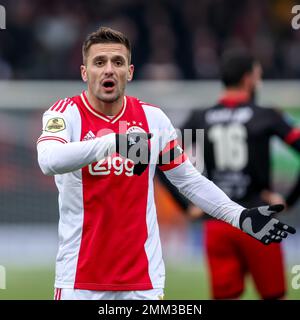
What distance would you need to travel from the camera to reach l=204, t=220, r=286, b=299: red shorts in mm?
8734

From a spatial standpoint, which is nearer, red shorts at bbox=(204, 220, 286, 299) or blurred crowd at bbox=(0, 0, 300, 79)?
red shorts at bbox=(204, 220, 286, 299)

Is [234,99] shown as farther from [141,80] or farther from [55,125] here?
[141,80]

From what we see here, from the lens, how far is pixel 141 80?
56.9 ft

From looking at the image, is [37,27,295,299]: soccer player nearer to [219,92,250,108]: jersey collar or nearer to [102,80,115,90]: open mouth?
[102,80,115,90]: open mouth

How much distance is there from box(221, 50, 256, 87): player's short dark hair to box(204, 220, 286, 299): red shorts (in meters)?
1.28

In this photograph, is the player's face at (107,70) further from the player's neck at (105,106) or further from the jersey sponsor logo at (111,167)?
the jersey sponsor logo at (111,167)

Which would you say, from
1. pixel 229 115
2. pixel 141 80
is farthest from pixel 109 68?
pixel 141 80

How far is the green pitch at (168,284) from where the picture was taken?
10914mm

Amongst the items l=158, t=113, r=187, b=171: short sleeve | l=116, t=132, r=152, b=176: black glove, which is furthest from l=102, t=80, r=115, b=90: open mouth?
l=116, t=132, r=152, b=176: black glove

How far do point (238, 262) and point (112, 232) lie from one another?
3.15 meters

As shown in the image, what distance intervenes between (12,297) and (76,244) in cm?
481

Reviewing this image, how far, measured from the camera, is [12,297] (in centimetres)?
1070
